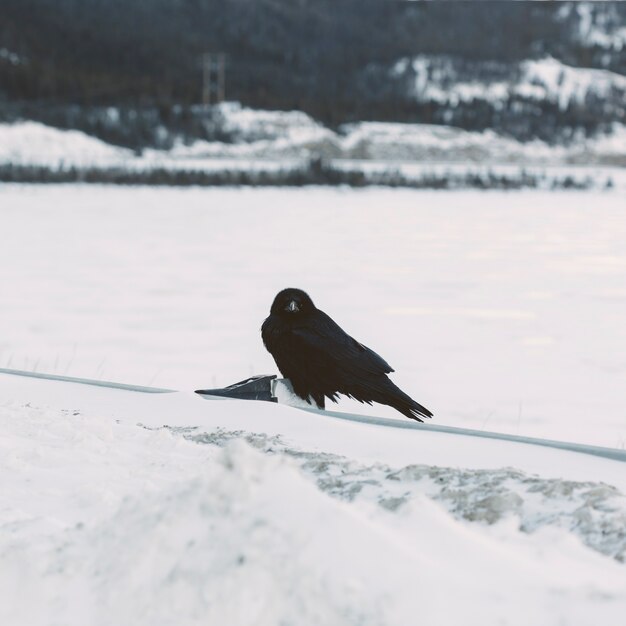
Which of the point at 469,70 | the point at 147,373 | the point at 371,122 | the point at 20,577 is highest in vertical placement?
the point at 469,70

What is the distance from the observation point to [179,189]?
109 feet

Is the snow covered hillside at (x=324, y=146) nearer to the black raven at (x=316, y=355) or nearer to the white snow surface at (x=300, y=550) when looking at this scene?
the black raven at (x=316, y=355)

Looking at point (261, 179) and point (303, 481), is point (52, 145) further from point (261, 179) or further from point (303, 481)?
point (303, 481)

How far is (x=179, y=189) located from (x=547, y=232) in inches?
591

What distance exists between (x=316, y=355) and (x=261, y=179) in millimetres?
31058

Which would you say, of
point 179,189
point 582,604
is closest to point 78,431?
point 582,604

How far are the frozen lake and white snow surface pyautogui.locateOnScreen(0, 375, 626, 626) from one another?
3451mm

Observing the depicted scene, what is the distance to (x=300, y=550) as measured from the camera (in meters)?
2.24

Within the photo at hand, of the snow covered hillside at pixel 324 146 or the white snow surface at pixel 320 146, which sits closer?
the white snow surface at pixel 320 146

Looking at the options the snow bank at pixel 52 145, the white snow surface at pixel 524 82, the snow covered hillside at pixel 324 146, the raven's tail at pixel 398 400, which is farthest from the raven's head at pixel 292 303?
the white snow surface at pixel 524 82

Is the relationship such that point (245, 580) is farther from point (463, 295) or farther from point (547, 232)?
point (547, 232)

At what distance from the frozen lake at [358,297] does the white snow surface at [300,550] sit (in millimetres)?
3451

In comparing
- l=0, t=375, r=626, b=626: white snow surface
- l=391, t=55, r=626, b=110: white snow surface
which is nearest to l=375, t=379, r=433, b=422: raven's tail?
l=0, t=375, r=626, b=626: white snow surface

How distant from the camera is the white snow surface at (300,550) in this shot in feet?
7.16
